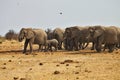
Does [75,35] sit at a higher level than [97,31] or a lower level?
lower

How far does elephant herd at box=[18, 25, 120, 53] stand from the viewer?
104 feet

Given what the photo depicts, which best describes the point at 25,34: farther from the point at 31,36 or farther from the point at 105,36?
the point at 105,36

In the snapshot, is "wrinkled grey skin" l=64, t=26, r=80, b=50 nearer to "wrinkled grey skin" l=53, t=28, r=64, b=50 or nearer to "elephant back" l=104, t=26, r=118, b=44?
"wrinkled grey skin" l=53, t=28, r=64, b=50

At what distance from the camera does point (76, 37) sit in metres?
37.5

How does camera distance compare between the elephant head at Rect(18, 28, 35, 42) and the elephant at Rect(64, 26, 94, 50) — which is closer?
the elephant head at Rect(18, 28, 35, 42)

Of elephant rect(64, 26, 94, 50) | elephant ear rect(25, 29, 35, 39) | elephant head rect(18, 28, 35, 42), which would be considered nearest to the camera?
elephant head rect(18, 28, 35, 42)

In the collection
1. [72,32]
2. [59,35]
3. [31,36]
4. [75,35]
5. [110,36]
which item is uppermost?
[72,32]

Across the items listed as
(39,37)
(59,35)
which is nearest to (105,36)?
(39,37)

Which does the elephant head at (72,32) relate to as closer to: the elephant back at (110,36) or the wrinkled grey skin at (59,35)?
the wrinkled grey skin at (59,35)

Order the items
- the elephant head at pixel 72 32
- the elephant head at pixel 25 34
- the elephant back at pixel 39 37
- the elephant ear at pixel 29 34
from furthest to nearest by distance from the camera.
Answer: the elephant head at pixel 72 32 < the elephant back at pixel 39 37 < the elephant ear at pixel 29 34 < the elephant head at pixel 25 34

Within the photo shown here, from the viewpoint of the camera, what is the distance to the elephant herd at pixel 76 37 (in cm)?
3161

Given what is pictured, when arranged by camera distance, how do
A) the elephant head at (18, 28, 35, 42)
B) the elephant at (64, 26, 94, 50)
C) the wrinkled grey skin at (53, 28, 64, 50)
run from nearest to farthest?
the elephant head at (18, 28, 35, 42)
the elephant at (64, 26, 94, 50)
the wrinkled grey skin at (53, 28, 64, 50)

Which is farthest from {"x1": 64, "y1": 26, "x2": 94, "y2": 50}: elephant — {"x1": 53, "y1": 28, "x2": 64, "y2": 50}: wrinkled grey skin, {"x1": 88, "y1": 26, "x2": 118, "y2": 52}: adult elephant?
{"x1": 88, "y1": 26, "x2": 118, "y2": 52}: adult elephant

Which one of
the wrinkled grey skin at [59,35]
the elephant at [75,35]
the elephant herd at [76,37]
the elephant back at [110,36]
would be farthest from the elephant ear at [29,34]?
the wrinkled grey skin at [59,35]
